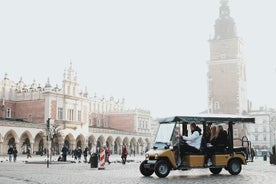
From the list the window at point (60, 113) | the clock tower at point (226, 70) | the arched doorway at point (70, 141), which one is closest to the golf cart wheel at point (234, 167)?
the arched doorway at point (70, 141)

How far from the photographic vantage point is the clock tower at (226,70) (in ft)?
192

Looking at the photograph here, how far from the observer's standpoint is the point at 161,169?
1273cm

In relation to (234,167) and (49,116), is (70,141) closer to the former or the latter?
(49,116)

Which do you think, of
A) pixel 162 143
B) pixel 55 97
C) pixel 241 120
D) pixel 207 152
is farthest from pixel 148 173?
pixel 55 97

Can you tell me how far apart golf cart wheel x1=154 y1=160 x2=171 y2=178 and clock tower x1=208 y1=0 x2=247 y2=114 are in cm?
4666

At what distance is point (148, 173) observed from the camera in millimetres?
13398

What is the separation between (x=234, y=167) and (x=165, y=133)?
8.69 ft

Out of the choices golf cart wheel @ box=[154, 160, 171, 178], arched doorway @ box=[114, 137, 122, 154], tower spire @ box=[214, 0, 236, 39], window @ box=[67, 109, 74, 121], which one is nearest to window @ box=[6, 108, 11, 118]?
window @ box=[67, 109, 74, 121]

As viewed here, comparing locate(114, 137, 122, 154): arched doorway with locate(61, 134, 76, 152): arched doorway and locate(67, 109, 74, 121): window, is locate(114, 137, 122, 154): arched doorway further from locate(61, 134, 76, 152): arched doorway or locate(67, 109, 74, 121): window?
locate(61, 134, 76, 152): arched doorway

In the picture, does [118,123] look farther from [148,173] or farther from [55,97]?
[148,173]

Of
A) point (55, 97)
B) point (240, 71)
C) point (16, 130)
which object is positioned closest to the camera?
point (16, 130)

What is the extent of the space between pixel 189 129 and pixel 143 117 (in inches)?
2174

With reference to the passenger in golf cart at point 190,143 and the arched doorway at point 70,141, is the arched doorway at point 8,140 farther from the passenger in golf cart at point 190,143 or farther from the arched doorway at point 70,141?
the passenger in golf cart at point 190,143

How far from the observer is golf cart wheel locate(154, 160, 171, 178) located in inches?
498
